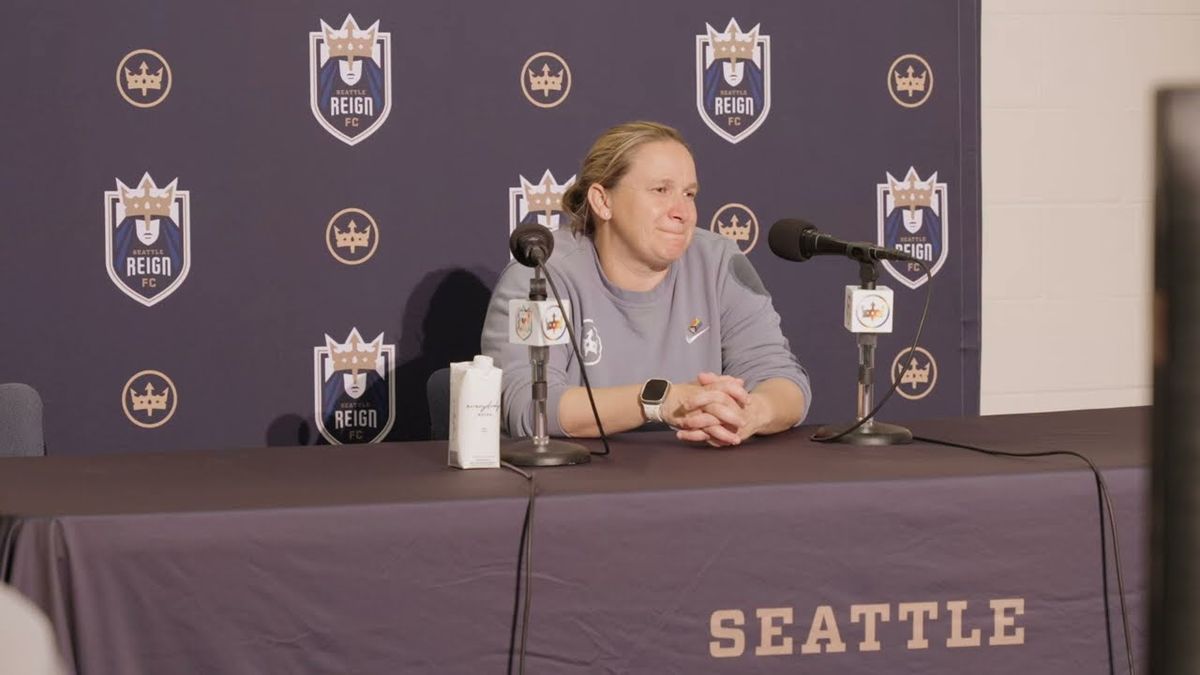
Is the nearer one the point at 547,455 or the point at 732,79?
the point at 547,455

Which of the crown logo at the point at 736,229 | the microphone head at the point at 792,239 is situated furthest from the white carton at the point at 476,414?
the crown logo at the point at 736,229

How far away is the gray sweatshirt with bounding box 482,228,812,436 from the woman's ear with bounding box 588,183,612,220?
63 millimetres

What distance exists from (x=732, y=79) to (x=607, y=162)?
2.76 ft

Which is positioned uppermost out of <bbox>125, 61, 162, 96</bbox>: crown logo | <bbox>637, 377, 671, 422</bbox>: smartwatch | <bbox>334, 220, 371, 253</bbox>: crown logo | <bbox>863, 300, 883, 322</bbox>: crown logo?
<bbox>125, 61, 162, 96</bbox>: crown logo

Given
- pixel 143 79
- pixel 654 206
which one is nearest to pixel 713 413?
pixel 654 206

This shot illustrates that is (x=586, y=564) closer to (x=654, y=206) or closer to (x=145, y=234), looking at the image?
(x=654, y=206)

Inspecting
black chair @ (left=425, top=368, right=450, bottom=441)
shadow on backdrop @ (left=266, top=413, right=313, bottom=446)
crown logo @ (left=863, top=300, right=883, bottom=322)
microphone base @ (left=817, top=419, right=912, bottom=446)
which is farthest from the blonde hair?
shadow on backdrop @ (left=266, top=413, right=313, bottom=446)

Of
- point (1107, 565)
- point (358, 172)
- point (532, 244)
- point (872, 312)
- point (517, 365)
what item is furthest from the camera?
point (358, 172)

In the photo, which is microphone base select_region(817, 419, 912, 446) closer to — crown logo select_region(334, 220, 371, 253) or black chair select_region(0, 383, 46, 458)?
crown logo select_region(334, 220, 371, 253)

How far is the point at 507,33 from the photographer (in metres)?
3.31

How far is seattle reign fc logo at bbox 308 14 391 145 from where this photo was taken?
3232 millimetres

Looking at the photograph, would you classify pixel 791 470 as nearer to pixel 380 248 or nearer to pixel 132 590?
pixel 132 590

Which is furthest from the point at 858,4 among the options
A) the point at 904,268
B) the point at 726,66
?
the point at 904,268

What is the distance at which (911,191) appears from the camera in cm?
352
